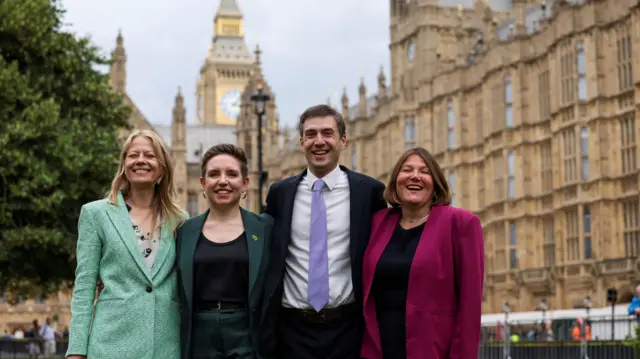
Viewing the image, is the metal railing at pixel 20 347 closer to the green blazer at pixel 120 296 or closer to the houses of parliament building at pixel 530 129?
the houses of parliament building at pixel 530 129

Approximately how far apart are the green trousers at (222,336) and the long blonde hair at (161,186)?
64cm

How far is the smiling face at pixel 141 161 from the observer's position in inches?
257

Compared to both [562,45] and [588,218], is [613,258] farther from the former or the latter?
[562,45]

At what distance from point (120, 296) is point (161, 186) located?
774 millimetres

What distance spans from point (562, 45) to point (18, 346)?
19.9 meters

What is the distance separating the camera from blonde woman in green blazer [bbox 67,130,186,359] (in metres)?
6.26

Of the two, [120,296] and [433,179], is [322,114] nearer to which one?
[433,179]

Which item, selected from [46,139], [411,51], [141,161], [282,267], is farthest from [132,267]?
[411,51]

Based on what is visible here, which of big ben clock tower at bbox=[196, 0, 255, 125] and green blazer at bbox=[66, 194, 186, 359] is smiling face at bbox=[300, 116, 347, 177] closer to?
green blazer at bbox=[66, 194, 186, 359]

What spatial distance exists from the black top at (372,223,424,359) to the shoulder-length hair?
315 millimetres

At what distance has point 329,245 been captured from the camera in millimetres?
6543

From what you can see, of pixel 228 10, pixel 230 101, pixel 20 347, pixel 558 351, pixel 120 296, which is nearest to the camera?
pixel 120 296

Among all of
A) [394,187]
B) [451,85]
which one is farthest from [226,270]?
[451,85]

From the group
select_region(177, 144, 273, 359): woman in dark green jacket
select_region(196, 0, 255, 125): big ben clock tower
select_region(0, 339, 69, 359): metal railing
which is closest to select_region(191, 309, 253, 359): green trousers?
select_region(177, 144, 273, 359): woman in dark green jacket
